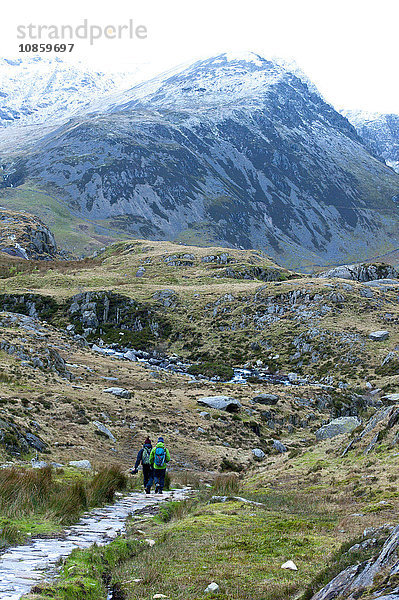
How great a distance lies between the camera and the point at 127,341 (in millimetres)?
81375

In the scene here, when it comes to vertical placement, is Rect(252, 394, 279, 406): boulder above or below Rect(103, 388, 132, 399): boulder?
below

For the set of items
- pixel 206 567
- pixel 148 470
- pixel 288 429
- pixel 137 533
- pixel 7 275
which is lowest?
pixel 288 429

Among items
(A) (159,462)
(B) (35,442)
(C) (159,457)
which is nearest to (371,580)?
(C) (159,457)

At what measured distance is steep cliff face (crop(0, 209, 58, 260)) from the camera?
146m

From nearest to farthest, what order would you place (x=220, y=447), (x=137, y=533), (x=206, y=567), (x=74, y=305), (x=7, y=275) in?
(x=206, y=567)
(x=137, y=533)
(x=220, y=447)
(x=74, y=305)
(x=7, y=275)

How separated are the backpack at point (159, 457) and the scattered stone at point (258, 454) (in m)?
16.9

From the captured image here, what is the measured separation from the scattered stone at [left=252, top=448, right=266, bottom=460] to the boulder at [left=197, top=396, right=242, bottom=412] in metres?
7.45

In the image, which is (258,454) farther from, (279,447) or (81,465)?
(81,465)

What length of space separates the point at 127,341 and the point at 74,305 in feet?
53.2

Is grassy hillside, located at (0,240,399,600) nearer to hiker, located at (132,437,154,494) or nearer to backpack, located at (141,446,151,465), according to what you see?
hiker, located at (132,437,154,494)

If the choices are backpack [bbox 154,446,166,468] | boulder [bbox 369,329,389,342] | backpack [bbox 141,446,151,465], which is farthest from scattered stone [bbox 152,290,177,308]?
backpack [bbox 154,446,166,468]

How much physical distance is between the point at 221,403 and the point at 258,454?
9.19 m

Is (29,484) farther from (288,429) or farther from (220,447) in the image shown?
(288,429)

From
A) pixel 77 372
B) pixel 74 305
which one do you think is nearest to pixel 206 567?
pixel 77 372
